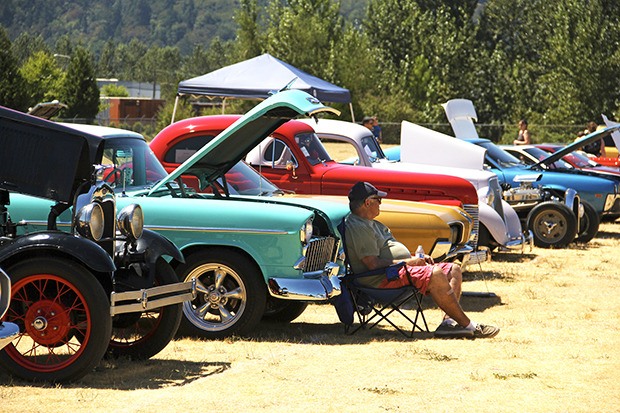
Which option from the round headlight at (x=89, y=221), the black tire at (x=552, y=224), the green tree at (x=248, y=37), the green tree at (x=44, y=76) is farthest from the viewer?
the green tree at (x=248, y=37)

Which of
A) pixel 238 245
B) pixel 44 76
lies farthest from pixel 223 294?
pixel 44 76

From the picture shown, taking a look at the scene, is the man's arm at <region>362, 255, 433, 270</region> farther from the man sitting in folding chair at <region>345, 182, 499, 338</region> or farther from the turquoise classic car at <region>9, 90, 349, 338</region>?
the turquoise classic car at <region>9, 90, 349, 338</region>

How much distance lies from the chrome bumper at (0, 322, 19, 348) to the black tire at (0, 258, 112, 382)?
1.29 meters

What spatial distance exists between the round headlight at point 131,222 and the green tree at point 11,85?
38.7 m

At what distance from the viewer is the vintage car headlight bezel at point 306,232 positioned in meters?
8.89

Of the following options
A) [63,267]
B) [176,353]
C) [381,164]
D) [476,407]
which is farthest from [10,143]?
[381,164]

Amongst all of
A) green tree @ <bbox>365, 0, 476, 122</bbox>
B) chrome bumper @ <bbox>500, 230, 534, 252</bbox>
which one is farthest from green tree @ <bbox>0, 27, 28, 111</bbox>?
chrome bumper @ <bbox>500, 230, 534, 252</bbox>

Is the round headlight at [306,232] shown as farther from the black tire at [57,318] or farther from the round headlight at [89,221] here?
the black tire at [57,318]

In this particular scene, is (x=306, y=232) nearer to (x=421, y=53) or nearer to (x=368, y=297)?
(x=368, y=297)

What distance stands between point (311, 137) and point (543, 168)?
22.3ft

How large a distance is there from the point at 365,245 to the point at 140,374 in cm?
258

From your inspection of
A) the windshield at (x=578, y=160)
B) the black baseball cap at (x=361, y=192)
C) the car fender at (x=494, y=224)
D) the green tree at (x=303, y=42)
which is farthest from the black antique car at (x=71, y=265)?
the green tree at (x=303, y=42)

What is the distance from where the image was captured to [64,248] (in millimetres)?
6992

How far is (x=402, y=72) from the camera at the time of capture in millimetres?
73625
